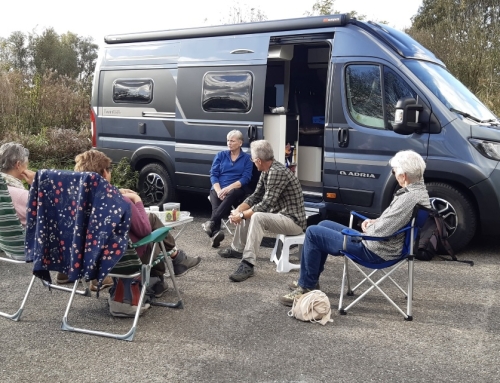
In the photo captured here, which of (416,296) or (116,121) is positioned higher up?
(116,121)

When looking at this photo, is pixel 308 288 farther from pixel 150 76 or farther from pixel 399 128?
pixel 150 76

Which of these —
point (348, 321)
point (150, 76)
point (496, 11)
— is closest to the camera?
point (348, 321)

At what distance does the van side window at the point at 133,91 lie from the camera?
853cm

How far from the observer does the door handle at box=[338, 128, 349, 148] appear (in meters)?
6.86

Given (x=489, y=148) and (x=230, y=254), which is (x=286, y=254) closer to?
(x=230, y=254)

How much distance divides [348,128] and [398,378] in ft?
12.6

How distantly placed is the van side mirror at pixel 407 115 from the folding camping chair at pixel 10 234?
3.84m

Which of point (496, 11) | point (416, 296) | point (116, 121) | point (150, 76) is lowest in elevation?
point (416, 296)

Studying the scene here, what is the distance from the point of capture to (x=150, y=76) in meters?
8.51

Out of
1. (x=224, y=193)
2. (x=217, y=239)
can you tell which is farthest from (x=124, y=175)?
(x=217, y=239)

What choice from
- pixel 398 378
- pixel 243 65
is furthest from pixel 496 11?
pixel 398 378

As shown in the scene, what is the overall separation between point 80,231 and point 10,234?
2.83 ft

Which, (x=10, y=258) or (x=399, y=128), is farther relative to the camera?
(x=399, y=128)

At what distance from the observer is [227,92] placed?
25.5ft
